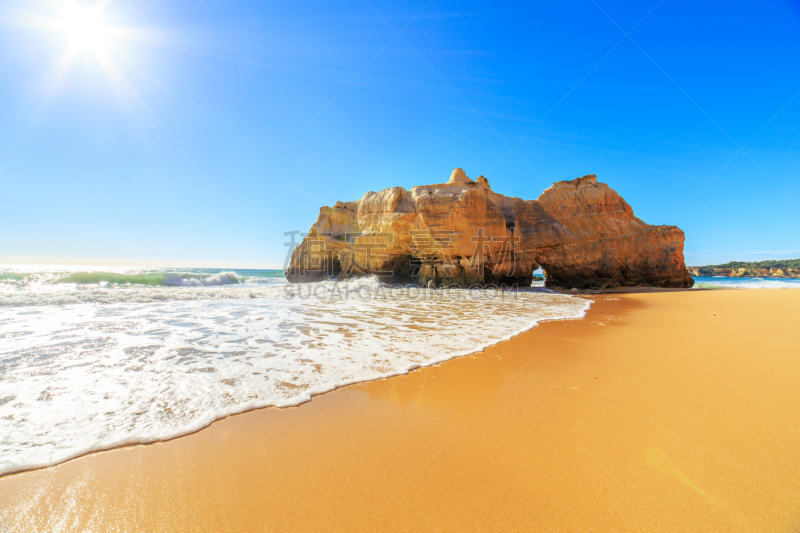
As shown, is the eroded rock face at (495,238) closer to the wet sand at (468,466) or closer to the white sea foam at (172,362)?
the white sea foam at (172,362)

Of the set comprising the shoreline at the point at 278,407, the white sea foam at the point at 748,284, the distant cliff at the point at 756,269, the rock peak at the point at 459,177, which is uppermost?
the rock peak at the point at 459,177

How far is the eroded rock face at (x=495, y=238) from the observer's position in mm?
18578

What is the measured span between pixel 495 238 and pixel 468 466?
18.7 m

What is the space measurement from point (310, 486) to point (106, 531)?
85cm

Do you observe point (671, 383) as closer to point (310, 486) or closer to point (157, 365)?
point (310, 486)

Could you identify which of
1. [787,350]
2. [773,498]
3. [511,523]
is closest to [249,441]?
[511,523]

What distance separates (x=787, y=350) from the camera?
3.82 metres

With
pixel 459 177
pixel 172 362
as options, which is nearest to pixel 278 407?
pixel 172 362

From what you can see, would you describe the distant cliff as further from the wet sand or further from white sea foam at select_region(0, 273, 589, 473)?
the wet sand

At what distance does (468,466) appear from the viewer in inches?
69.4

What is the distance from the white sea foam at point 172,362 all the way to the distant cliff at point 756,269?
215ft

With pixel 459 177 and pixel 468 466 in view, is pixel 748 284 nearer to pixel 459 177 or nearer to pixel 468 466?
pixel 459 177

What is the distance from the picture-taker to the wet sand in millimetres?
1391

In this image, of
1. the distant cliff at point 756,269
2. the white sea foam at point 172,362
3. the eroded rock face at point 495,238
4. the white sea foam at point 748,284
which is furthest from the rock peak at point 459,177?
the distant cliff at point 756,269
